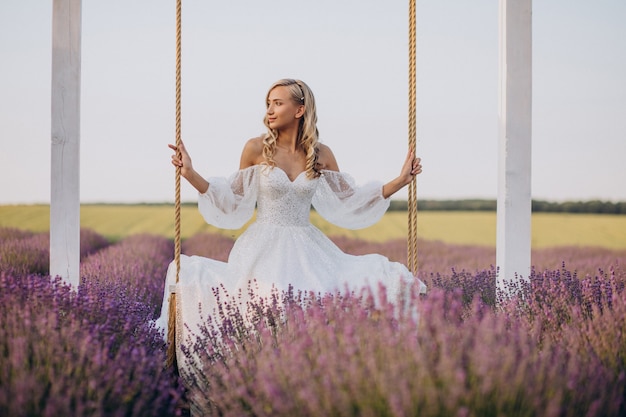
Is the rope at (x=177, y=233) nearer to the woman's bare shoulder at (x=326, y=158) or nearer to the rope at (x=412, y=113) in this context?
the woman's bare shoulder at (x=326, y=158)

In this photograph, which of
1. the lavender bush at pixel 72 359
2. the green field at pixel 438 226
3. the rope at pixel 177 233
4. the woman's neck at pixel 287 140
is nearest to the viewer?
the lavender bush at pixel 72 359

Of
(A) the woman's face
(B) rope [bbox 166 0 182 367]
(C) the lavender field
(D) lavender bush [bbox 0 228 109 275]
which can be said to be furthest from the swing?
(D) lavender bush [bbox 0 228 109 275]

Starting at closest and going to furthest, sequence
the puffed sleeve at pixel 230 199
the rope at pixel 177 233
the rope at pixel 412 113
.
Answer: the rope at pixel 177 233
the rope at pixel 412 113
the puffed sleeve at pixel 230 199

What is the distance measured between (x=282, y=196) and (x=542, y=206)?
17.6 ft

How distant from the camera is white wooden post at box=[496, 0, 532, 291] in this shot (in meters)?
3.28

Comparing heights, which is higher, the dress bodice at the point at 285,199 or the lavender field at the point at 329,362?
the dress bodice at the point at 285,199

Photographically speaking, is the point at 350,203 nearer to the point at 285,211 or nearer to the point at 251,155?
the point at 285,211

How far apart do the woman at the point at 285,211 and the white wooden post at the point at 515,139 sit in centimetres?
61

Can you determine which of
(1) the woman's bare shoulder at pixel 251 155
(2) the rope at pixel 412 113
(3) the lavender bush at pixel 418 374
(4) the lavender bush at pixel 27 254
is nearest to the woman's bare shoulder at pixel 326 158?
(1) the woman's bare shoulder at pixel 251 155

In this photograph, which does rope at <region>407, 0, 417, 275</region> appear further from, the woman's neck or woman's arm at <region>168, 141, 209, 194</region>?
woman's arm at <region>168, 141, 209, 194</region>

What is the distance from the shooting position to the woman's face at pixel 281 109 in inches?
125

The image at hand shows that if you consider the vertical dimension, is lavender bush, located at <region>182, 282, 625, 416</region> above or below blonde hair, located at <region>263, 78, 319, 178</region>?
below

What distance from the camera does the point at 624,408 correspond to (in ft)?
6.12

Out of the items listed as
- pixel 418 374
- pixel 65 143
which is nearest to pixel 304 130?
pixel 65 143
